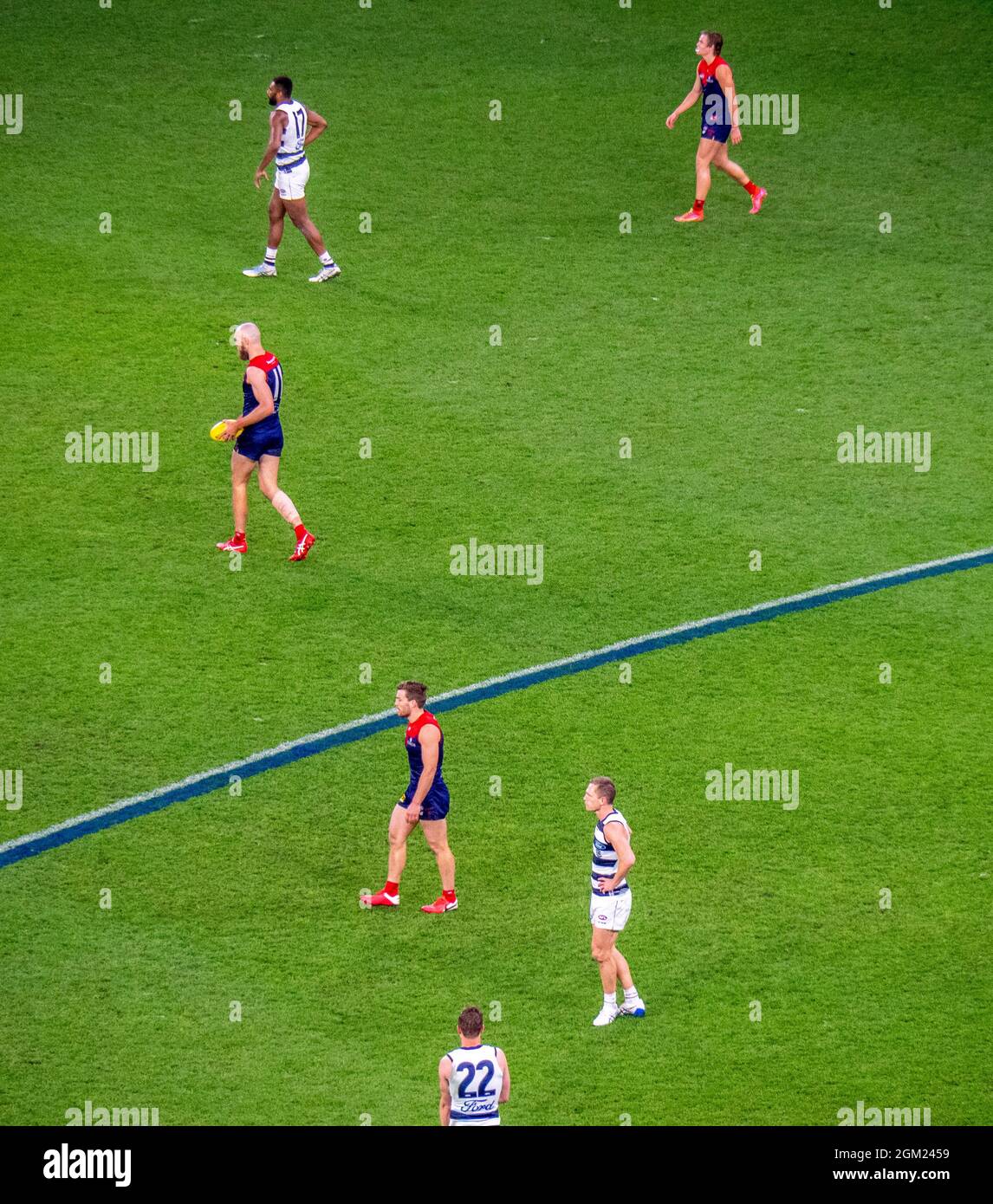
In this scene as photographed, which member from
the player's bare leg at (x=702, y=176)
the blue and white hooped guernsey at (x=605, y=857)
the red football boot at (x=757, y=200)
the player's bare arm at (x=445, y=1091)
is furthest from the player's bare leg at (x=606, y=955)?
the red football boot at (x=757, y=200)

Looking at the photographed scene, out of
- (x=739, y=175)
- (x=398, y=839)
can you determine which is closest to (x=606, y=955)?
(x=398, y=839)

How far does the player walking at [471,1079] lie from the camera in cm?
1104

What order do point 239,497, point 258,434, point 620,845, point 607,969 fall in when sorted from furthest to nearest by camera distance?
point 239,497 < point 258,434 < point 607,969 < point 620,845

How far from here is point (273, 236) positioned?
894 inches

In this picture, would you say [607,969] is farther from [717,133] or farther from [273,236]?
[717,133]

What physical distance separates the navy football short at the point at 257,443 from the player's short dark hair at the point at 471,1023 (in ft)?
25.1

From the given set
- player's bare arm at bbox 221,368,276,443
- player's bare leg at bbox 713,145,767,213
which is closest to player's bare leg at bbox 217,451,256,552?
player's bare arm at bbox 221,368,276,443

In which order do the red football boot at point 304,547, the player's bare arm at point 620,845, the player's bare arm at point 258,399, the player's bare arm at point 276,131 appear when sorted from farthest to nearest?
the player's bare arm at point 276,131, the red football boot at point 304,547, the player's bare arm at point 258,399, the player's bare arm at point 620,845

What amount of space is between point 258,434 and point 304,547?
1.23m

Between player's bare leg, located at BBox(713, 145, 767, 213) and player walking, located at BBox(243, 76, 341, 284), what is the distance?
4.75 m

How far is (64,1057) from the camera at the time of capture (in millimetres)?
12562

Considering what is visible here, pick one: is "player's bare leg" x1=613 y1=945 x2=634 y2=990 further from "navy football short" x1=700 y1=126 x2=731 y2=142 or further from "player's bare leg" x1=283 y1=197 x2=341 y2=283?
"navy football short" x1=700 y1=126 x2=731 y2=142

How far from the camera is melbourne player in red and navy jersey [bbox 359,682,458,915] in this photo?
13.5 m

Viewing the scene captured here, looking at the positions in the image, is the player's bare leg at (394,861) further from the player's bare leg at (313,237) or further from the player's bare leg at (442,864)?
the player's bare leg at (313,237)
